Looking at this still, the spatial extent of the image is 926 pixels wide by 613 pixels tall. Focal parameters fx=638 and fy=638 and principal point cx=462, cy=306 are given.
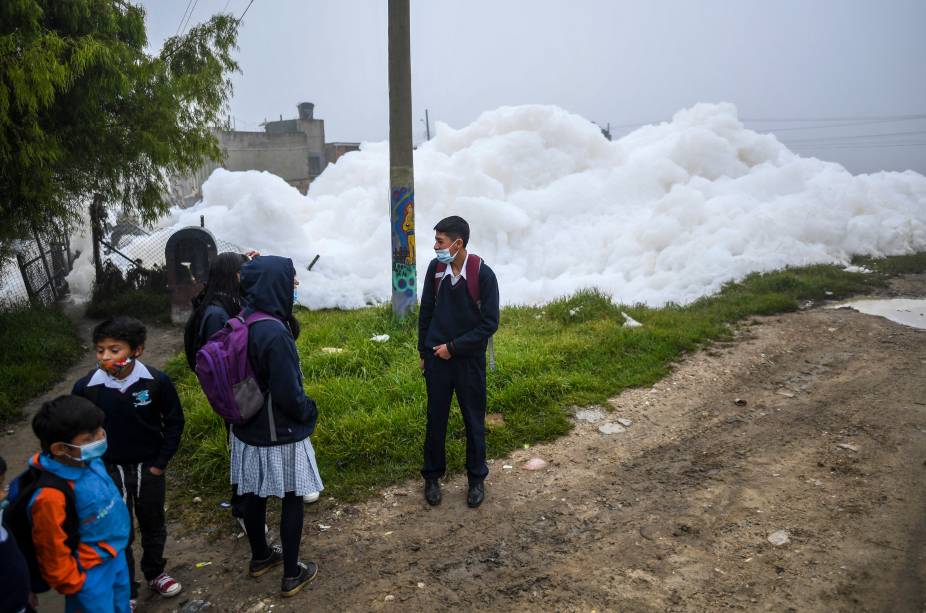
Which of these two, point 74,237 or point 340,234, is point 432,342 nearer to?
point 340,234

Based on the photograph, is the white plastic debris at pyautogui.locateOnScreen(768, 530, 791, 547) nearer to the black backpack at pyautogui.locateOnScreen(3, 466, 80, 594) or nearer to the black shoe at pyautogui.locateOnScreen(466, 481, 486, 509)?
the black shoe at pyautogui.locateOnScreen(466, 481, 486, 509)

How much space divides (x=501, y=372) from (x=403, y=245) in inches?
90.1

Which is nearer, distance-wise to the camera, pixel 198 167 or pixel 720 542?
pixel 720 542

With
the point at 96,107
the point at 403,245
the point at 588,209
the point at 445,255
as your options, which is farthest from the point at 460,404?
the point at 588,209

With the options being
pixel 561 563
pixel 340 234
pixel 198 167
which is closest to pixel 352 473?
pixel 561 563

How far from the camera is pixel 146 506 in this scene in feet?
10.8

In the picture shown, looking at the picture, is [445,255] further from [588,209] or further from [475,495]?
[588,209]

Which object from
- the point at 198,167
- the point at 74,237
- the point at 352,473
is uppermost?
the point at 198,167

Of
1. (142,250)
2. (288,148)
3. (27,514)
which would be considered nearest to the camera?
(27,514)

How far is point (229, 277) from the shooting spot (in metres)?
3.63

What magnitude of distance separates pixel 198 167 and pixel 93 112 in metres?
2.06

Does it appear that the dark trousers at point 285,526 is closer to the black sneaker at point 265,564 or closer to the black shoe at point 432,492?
the black sneaker at point 265,564

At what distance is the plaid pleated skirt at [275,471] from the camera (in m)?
3.12

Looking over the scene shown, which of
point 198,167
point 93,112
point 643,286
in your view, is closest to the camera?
point 93,112
